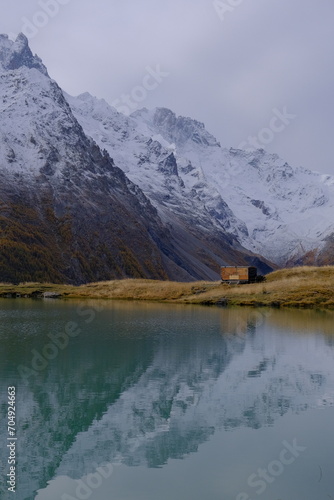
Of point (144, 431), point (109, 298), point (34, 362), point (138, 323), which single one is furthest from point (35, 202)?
point (144, 431)

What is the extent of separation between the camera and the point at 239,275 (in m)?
104

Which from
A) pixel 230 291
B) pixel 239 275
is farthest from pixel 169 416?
pixel 239 275

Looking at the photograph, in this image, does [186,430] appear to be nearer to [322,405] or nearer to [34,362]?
[322,405]

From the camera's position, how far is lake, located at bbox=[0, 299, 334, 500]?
1794 cm

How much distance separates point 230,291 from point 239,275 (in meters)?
11.5

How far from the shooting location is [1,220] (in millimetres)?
173875

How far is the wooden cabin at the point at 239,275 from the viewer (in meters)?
103

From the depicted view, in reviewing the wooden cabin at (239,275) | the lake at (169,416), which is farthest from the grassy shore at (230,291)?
the lake at (169,416)

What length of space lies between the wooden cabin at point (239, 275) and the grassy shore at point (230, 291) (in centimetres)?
292

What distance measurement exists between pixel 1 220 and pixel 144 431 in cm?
15928

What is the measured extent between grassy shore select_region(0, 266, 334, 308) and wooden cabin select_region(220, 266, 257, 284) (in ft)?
9.59

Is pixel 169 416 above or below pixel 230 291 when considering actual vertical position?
below

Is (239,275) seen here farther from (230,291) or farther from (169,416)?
(169,416)

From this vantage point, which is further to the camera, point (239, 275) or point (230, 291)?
point (239, 275)
